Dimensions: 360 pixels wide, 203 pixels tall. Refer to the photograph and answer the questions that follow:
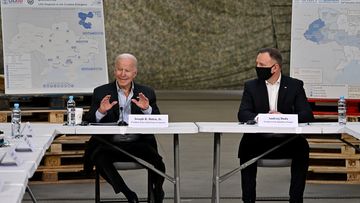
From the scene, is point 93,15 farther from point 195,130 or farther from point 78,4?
point 195,130

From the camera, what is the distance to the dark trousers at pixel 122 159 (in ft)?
19.2

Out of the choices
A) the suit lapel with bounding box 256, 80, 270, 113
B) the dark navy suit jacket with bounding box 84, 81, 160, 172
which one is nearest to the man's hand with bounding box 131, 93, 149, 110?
the dark navy suit jacket with bounding box 84, 81, 160, 172

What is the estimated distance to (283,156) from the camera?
607cm

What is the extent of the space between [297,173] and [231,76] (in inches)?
569

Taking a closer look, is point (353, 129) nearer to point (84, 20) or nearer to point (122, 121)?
point (122, 121)

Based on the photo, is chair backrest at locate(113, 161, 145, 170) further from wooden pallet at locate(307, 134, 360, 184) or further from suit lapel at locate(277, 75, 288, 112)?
wooden pallet at locate(307, 134, 360, 184)

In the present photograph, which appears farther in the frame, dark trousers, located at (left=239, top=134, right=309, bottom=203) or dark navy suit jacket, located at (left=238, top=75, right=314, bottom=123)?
dark navy suit jacket, located at (left=238, top=75, right=314, bottom=123)

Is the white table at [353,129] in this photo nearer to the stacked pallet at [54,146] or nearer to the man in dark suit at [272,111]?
the man in dark suit at [272,111]

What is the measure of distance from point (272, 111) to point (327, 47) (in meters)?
2.18

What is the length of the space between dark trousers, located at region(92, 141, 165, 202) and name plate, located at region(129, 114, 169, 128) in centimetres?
44

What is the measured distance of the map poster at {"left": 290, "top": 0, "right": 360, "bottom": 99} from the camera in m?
8.06

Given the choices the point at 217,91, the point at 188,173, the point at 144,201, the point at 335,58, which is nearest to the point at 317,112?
the point at 335,58

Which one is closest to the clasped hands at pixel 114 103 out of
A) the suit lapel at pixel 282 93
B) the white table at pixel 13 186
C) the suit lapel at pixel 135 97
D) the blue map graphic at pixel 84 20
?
the suit lapel at pixel 135 97

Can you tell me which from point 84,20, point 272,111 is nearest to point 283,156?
point 272,111
